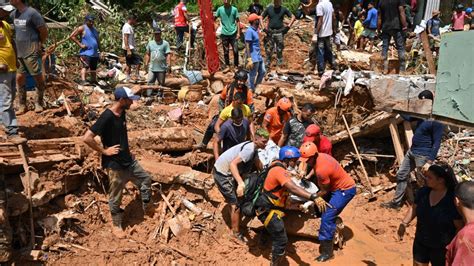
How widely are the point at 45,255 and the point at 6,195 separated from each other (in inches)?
38.9

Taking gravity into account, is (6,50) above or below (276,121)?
above

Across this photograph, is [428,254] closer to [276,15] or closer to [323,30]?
[323,30]

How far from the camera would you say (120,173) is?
6.27 meters

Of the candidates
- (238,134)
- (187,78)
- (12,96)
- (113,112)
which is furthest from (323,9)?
(12,96)

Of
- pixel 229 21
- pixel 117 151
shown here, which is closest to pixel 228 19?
pixel 229 21

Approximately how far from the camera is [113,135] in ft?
19.7

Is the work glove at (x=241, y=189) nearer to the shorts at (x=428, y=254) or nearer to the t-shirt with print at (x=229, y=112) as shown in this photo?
the t-shirt with print at (x=229, y=112)

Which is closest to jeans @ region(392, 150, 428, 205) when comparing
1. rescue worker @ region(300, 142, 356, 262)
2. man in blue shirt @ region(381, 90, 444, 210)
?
man in blue shirt @ region(381, 90, 444, 210)

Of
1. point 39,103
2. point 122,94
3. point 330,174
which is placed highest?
point 122,94

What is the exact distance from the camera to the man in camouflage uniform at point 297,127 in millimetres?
7344

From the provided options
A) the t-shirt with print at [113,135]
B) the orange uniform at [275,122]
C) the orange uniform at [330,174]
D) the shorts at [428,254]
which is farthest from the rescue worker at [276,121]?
the shorts at [428,254]

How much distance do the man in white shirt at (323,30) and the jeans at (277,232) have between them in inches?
193

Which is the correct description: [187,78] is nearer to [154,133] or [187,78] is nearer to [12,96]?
[154,133]

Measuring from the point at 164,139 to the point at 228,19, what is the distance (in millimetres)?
4584
